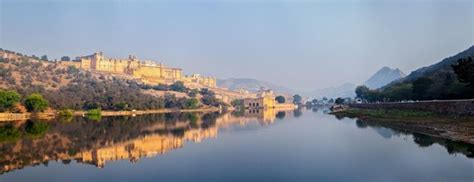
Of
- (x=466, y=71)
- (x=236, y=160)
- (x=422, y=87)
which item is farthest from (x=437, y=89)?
(x=236, y=160)

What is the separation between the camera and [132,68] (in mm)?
132750

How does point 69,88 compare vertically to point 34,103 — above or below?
above

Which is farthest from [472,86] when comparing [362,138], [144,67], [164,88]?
[144,67]

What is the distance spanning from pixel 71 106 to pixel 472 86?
50738 millimetres

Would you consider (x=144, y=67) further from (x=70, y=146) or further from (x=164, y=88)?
(x=70, y=146)

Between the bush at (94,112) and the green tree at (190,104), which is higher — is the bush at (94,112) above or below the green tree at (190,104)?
below

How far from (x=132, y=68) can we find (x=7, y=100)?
3175 inches

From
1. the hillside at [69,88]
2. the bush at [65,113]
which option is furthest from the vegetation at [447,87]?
the bush at [65,113]

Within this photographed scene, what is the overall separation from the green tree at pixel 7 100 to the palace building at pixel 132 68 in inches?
2438

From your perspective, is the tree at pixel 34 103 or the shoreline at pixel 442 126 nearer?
the shoreline at pixel 442 126

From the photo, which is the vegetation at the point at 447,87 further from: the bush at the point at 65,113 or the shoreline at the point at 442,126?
the bush at the point at 65,113

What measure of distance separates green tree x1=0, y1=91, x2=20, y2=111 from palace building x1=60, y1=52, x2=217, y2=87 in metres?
61.9

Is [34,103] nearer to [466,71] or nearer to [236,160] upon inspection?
[236,160]

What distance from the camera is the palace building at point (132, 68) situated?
412 ft
